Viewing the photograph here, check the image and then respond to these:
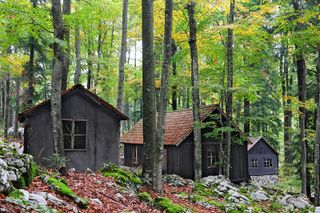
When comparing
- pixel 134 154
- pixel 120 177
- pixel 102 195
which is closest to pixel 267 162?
pixel 134 154

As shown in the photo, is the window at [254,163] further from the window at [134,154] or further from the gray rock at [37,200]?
the gray rock at [37,200]

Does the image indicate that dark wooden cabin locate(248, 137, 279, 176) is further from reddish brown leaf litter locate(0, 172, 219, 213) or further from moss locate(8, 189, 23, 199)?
moss locate(8, 189, 23, 199)

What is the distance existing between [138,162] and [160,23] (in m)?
11.3

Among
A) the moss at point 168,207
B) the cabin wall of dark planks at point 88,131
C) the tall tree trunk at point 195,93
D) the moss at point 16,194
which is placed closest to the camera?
the moss at point 16,194

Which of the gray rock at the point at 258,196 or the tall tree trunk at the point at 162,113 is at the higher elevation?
the tall tree trunk at the point at 162,113

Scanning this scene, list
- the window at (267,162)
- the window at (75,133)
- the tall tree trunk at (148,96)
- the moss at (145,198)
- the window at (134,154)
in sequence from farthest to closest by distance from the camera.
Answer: the window at (267,162)
the window at (134,154)
the window at (75,133)
the tall tree trunk at (148,96)
the moss at (145,198)

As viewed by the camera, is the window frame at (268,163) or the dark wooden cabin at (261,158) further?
the window frame at (268,163)

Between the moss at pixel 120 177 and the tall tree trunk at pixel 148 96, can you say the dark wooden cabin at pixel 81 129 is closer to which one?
the moss at pixel 120 177

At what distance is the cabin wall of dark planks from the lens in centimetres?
1453

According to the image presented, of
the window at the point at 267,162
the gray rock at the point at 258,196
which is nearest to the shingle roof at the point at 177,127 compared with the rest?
the gray rock at the point at 258,196

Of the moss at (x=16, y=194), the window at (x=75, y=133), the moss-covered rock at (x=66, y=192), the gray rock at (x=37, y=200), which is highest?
the window at (x=75, y=133)

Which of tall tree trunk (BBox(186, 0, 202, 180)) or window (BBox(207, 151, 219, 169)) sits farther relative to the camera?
window (BBox(207, 151, 219, 169))

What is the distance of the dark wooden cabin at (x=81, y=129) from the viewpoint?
14.6 metres

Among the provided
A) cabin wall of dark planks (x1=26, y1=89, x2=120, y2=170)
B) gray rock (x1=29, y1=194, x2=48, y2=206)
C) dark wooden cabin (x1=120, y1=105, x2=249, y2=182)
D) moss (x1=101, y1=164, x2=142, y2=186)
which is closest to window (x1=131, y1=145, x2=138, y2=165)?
dark wooden cabin (x1=120, y1=105, x2=249, y2=182)
